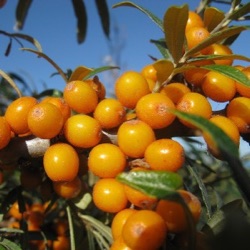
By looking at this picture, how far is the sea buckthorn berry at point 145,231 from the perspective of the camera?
62 centimetres

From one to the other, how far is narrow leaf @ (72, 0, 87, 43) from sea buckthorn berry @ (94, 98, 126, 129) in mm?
1206

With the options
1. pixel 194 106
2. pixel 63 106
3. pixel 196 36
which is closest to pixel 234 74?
pixel 194 106

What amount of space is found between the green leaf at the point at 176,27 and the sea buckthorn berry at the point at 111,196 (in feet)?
1.20

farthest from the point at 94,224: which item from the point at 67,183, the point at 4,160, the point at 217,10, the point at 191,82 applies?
the point at 217,10

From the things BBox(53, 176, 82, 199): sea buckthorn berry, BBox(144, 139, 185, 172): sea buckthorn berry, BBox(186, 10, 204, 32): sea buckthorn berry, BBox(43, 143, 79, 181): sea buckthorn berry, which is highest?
BBox(186, 10, 204, 32): sea buckthorn berry

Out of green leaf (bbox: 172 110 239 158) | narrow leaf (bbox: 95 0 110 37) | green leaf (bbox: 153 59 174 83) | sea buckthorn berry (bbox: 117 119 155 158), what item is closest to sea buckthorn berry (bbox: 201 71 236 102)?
green leaf (bbox: 153 59 174 83)

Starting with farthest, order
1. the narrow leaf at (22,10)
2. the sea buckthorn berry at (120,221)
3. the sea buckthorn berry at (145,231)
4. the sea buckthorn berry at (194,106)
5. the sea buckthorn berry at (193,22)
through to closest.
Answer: the narrow leaf at (22,10)
the sea buckthorn berry at (193,22)
the sea buckthorn berry at (194,106)
the sea buckthorn berry at (120,221)
the sea buckthorn berry at (145,231)

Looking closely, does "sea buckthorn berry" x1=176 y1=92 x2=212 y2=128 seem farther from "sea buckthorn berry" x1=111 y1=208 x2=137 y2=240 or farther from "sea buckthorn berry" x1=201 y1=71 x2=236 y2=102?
"sea buckthorn berry" x1=111 y1=208 x2=137 y2=240

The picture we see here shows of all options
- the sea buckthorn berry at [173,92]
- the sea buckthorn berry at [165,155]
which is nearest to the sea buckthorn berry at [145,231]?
the sea buckthorn berry at [165,155]

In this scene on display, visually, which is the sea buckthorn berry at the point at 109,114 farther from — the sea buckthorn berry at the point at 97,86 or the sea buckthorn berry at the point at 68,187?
the sea buckthorn berry at the point at 68,187

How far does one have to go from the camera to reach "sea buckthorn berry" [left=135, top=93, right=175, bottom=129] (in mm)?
806

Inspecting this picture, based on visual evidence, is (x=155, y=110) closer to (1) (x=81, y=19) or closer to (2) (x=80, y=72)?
(2) (x=80, y=72)

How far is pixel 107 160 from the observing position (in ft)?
2.65

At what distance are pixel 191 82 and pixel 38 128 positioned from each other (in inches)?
17.5
